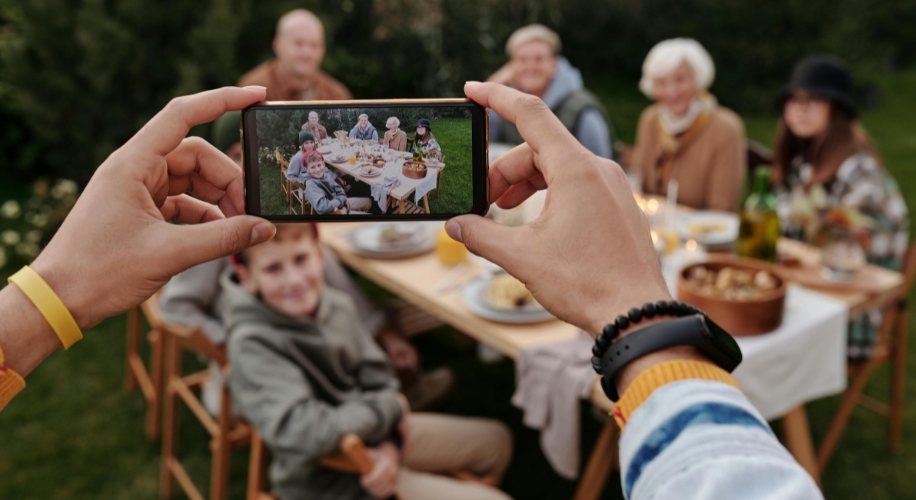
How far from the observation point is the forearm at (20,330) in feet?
2.82

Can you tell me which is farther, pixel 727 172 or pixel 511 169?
pixel 727 172

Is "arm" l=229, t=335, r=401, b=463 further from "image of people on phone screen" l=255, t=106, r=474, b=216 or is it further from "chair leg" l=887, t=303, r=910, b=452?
"chair leg" l=887, t=303, r=910, b=452

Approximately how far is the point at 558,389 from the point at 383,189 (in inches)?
44.6

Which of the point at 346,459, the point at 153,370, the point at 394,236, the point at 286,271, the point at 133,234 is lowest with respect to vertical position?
the point at 153,370

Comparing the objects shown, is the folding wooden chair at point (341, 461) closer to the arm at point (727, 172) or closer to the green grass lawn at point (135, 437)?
the green grass lawn at point (135, 437)

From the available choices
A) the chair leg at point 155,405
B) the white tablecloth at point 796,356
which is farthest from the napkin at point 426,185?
the chair leg at point 155,405

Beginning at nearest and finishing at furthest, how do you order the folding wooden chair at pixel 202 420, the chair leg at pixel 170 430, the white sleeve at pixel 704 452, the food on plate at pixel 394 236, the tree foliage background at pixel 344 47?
the white sleeve at pixel 704 452, the folding wooden chair at pixel 202 420, the chair leg at pixel 170 430, the food on plate at pixel 394 236, the tree foliage background at pixel 344 47

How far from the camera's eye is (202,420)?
2.64 metres

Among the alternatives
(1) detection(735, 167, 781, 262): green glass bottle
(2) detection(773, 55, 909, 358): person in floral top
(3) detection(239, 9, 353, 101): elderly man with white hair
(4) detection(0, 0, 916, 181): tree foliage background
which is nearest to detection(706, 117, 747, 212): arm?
(2) detection(773, 55, 909, 358): person in floral top

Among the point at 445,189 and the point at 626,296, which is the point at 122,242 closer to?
the point at 445,189

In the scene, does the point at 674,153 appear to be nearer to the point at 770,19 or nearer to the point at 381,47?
the point at 381,47

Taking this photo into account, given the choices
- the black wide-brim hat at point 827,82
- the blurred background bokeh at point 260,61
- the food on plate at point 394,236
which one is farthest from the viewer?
the black wide-brim hat at point 827,82

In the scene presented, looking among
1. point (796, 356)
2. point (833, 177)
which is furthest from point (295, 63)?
point (796, 356)

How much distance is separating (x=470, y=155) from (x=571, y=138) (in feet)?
0.59
